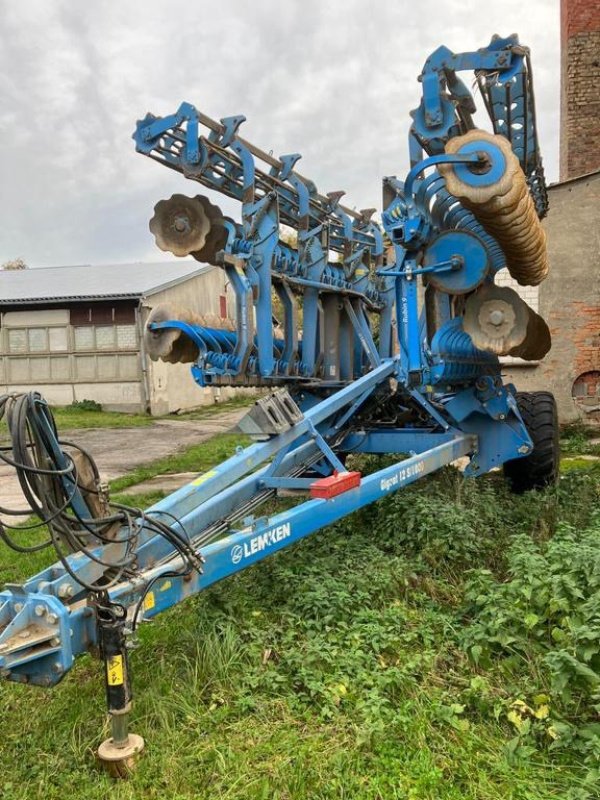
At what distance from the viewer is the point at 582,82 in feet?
46.3

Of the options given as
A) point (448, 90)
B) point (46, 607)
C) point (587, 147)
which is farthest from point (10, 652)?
point (587, 147)

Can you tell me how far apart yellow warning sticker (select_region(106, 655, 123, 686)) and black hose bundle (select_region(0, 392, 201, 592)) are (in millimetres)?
276

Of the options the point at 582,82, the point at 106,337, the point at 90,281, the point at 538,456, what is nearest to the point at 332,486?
the point at 538,456

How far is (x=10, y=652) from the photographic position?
270 cm

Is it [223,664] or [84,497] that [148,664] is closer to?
[223,664]

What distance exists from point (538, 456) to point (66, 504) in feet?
16.2

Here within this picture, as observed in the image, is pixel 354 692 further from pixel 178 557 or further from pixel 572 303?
pixel 572 303

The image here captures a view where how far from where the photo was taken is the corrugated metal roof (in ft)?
A: 67.6

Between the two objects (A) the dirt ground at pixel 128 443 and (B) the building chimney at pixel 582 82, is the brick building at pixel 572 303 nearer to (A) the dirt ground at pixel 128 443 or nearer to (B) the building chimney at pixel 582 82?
(B) the building chimney at pixel 582 82

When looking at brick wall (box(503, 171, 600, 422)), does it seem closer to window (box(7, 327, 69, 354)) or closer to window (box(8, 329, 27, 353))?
window (box(7, 327, 69, 354))

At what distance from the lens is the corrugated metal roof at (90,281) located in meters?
20.6

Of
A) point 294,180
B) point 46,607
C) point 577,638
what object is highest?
point 294,180

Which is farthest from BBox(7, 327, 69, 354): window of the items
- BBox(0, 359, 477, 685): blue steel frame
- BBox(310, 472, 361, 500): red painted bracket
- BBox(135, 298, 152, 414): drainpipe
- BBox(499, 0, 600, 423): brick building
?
BBox(310, 472, 361, 500): red painted bracket

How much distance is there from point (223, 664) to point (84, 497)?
1051 mm
